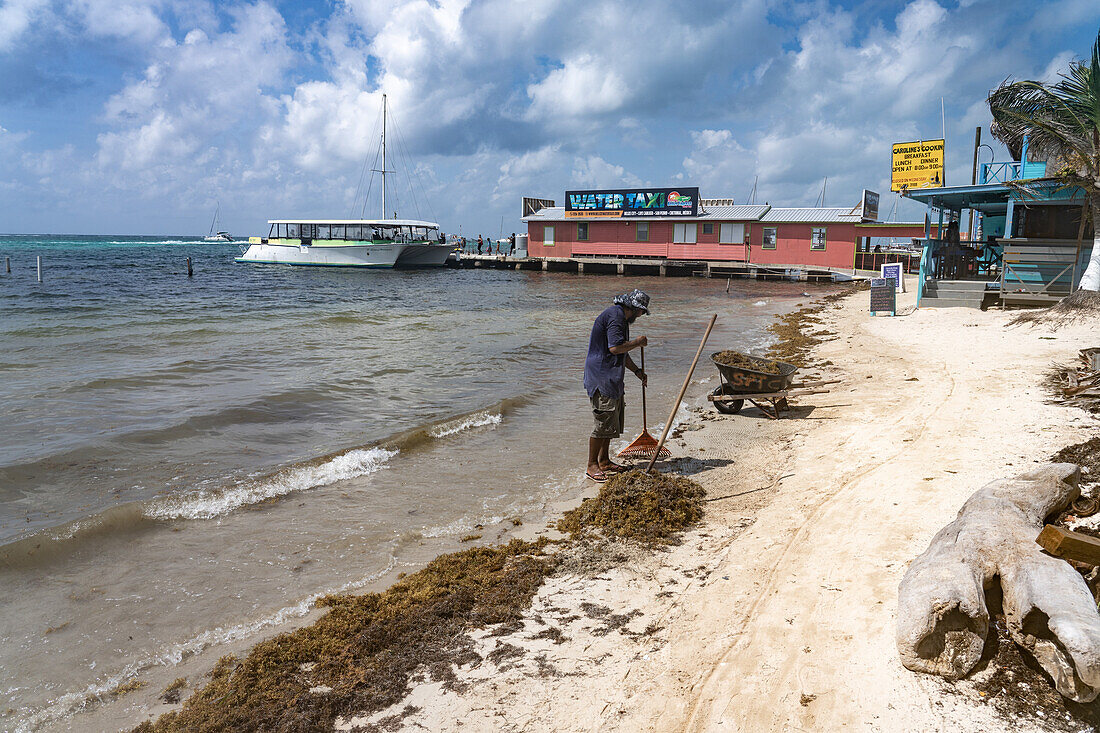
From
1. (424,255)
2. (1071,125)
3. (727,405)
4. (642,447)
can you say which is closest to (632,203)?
(424,255)

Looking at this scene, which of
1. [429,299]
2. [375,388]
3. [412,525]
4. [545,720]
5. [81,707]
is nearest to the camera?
[545,720]

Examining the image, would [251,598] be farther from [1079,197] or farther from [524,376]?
[1079,197]

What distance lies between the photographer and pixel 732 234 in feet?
143

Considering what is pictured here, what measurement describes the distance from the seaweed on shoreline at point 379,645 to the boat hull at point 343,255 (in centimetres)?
4376

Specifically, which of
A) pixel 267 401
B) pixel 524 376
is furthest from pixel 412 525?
pixel 524 376

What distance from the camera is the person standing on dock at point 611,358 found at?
6445 millimetres

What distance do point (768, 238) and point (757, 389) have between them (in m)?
36.0

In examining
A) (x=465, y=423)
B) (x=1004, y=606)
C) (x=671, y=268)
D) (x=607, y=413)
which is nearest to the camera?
(x=1004, y=606)

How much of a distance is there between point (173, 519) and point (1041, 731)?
662 cm

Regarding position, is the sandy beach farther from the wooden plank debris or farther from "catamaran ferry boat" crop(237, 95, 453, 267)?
"catamaran ferry boat" crop(237, 95, 453, 267)

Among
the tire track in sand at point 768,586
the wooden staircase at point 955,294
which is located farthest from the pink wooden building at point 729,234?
the tire track in sand at point 768,586

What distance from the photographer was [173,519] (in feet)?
20.7

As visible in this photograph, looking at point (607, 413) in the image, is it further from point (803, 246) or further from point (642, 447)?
point (803, 246)

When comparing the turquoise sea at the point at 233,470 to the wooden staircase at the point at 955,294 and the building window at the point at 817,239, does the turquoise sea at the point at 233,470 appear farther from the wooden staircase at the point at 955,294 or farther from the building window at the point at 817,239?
the building window at the point at 817,239
